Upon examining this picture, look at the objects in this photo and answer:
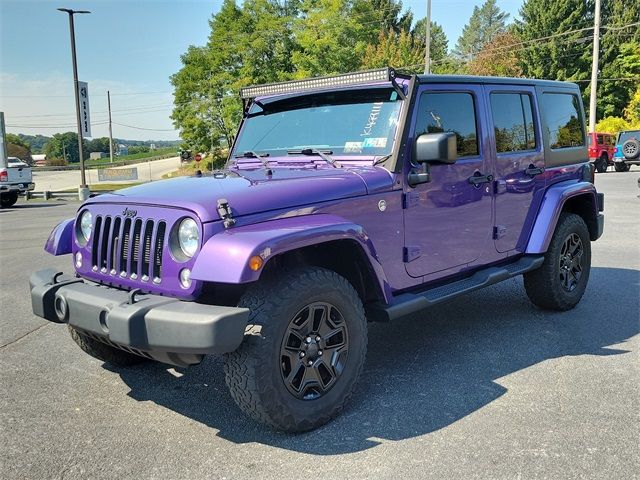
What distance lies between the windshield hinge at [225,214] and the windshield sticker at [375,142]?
51.4 inches

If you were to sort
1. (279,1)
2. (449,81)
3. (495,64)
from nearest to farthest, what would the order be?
(449,81) → (279,1) → (495,64)

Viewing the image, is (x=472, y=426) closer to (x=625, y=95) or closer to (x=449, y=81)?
(x=449, y=81)

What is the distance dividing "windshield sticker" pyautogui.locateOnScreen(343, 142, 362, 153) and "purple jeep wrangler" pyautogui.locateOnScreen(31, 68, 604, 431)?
0.06ft

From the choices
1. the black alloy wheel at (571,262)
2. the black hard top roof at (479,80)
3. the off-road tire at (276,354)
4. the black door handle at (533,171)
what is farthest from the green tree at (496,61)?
the off-road tire at (276,354)

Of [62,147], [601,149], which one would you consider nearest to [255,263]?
[601,149]

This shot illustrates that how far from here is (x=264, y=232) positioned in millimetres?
2943

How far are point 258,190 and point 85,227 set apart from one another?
126 cm

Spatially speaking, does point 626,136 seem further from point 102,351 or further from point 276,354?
point 276,354

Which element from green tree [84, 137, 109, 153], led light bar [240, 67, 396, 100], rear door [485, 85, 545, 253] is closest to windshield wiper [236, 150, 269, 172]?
led light bar [240, 67, 396, 100]

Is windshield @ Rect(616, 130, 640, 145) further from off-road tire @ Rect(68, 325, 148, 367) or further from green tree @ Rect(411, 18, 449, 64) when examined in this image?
green tree @ Rect(411, 18, 449, 64)

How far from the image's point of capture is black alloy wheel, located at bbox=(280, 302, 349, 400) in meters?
3.13

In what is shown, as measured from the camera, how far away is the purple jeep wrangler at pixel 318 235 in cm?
292

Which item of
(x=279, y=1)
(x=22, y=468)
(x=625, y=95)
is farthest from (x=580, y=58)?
(x=22, y=468)

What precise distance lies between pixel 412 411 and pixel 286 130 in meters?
2.26
